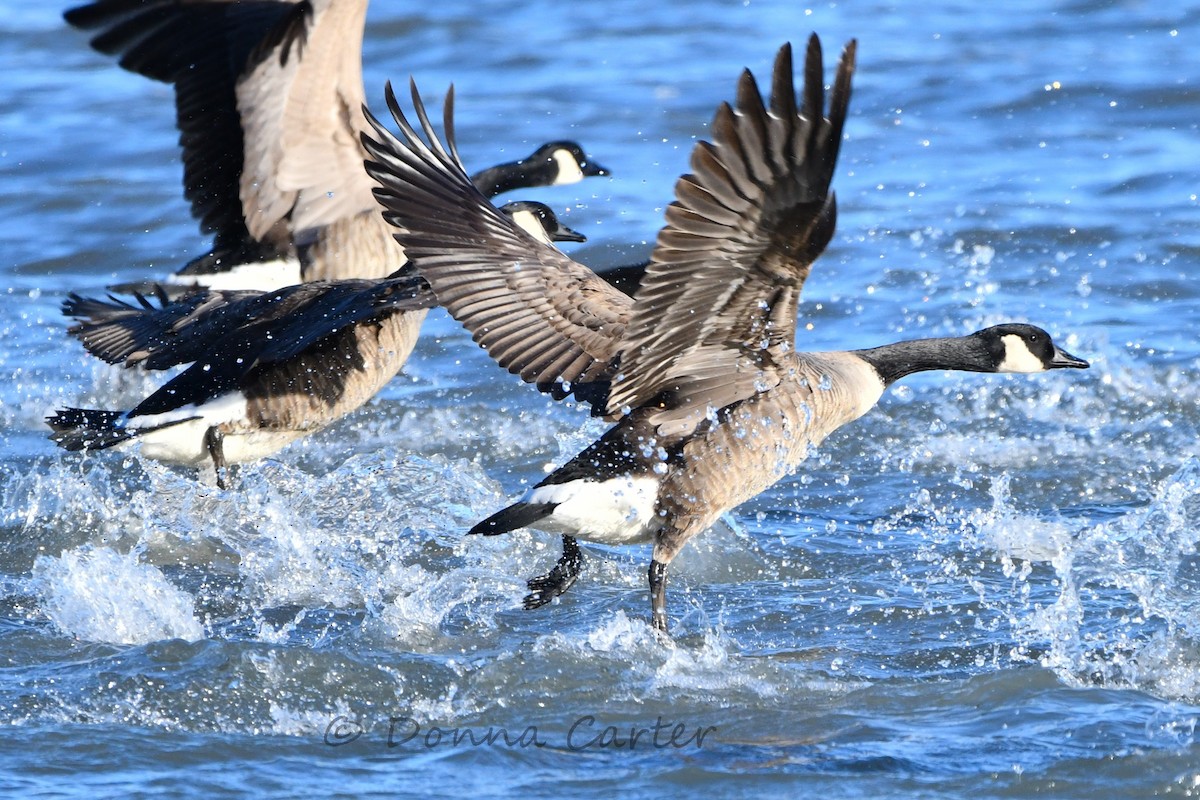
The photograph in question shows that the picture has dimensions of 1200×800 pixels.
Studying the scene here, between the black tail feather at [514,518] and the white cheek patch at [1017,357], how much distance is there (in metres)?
1.94

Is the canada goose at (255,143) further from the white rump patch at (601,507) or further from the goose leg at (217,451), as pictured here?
the white rump patch at (601,507)

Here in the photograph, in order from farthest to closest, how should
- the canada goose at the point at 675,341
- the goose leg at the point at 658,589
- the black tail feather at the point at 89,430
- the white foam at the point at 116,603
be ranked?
1. the black tail feather at the point at 89,430
2. the goose leg at the point at 658,589
3. the white foam at the point at 116,603
4. the canada goose at the point at 675,341

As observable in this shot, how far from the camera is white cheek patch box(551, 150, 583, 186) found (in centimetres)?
846

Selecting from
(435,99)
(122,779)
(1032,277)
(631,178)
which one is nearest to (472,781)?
(122,779)

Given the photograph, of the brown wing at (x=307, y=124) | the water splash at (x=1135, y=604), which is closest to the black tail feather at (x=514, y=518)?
the water splash at (x=1135, y=604)

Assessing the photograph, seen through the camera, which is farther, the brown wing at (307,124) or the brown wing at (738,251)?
the brown wing at (307,124)

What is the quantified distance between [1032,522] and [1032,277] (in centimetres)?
338

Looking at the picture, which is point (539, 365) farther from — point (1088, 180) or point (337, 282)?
point (1088, 180)

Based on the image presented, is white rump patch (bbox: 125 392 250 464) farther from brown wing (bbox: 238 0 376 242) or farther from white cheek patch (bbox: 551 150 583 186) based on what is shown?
white cheek patch (bbox: 551 150 583 186)

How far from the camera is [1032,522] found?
6.13 metres

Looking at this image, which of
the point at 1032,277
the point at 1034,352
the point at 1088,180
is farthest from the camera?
the point at 1088,180

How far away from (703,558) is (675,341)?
4.77ft

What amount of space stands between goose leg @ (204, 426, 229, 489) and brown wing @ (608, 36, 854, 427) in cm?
213

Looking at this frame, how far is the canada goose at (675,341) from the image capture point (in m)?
4.26
